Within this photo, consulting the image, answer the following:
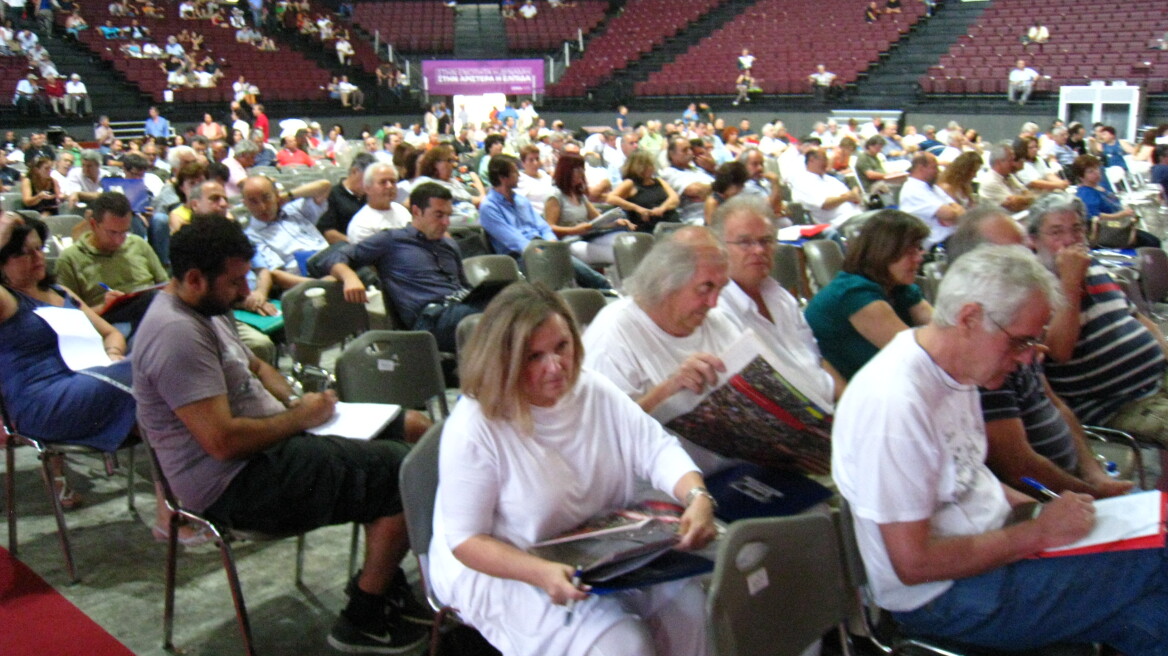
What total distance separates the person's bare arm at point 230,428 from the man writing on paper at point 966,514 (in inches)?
56.5

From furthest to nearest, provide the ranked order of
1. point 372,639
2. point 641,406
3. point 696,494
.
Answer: point 372,639 → point 641,406 → point 696,494

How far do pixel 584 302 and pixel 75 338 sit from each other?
5.91 ft

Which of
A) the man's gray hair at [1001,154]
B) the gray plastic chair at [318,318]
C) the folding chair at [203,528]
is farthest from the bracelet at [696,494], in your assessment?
the man's gray hair at [1001,154]

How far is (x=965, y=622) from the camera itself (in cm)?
180

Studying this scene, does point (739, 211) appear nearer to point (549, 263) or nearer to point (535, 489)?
point (535, 489)

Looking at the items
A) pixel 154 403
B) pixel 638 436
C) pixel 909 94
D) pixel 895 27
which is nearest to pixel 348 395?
pixel 154 403

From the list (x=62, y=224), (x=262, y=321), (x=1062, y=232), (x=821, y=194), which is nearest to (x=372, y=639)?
(x=262, y=321)

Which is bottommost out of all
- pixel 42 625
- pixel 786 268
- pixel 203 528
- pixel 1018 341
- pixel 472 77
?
pixel 42 625

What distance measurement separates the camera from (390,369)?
120 inches

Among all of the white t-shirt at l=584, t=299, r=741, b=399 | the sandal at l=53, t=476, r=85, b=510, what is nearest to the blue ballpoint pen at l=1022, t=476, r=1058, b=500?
the white t-shirt at l=584, t=299, r=741, b=399

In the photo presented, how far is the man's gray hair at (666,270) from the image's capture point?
2.43 meters

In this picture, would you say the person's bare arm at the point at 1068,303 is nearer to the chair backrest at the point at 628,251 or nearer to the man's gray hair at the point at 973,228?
the man's gray hair at the point at 973,228

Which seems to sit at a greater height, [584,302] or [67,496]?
[584,302]

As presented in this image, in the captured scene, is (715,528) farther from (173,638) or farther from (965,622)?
(173,638)
